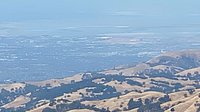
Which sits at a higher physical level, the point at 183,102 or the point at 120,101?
the point at 183,102

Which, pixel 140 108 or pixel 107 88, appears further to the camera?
pixel 107 88

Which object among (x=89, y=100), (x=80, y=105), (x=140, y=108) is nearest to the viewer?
(x=140, y=108)

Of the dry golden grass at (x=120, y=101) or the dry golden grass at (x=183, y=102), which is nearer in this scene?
the dry golden grass at (x=183, y=102)

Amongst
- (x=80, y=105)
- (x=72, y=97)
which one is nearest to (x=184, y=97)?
(x=80, y=105)

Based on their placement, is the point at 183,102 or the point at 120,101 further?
the point at 120,101

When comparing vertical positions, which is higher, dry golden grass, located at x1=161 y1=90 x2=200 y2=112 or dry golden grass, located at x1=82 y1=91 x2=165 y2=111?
dry golden grass, located at x1=161 y1=90 x2=200 y2=112

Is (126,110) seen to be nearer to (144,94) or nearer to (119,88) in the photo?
(144,94)

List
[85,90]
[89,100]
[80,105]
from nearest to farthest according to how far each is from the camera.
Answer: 1. [80,105]
2. [89,100]
3. [85,90]

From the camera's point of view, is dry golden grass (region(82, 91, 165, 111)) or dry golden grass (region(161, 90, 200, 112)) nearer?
dry golden grass (region(161, 90, 200, 112))

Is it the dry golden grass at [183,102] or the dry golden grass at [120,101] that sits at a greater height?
the dry golden grass at [183,102]
